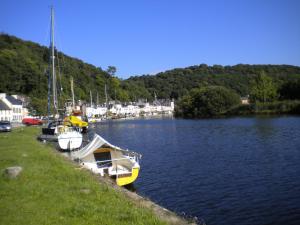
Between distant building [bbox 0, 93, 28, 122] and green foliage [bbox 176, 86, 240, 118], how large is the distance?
72.2 metres

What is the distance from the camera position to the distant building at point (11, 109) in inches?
4259

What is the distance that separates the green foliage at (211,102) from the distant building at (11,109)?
2841 inches

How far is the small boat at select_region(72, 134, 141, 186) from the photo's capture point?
24562mm

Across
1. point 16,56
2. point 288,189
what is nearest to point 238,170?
point 288,189

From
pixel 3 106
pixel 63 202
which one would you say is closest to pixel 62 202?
pixel 63 202

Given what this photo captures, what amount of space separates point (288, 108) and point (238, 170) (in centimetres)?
11008

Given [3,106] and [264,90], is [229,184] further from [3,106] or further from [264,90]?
[264,90]

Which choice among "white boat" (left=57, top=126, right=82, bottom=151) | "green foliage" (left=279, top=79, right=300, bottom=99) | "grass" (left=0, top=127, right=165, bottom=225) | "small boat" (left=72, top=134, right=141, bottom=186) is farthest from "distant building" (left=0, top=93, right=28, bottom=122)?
"green foliage" (left=279, top=79, right=300, bottom=99)

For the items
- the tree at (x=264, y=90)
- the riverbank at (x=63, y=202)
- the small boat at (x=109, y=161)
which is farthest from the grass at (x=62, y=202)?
the tree at (x=264, y=90)

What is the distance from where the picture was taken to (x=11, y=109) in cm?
11362

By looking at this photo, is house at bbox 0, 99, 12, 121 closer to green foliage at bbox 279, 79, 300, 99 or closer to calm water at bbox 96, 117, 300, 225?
calm water at bbox 96, 117, 300, 225

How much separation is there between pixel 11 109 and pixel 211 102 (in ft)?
266

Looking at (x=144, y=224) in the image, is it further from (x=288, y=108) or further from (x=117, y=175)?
(x=288, y=108)

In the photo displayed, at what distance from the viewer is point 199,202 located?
20.4 meters
